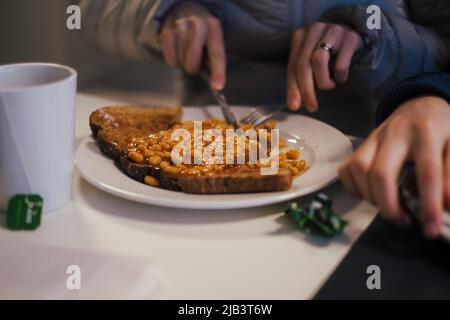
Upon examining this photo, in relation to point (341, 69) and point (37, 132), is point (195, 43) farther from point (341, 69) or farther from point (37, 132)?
point (37, 132)

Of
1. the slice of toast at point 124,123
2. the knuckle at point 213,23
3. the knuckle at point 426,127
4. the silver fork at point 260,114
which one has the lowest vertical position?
the slice of toast at point 124,123

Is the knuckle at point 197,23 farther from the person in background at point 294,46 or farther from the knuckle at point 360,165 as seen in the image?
the knuckle at point 360,165

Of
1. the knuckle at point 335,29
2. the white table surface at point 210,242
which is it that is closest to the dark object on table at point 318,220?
the white table surface at point 210,242

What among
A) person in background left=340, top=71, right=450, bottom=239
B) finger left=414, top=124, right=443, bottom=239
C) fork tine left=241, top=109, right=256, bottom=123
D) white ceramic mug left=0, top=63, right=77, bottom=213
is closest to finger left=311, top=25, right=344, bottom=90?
fork tine left=241, top=109, right=256, bottom=123

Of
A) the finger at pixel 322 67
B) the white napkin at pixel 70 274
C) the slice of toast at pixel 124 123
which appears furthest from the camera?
the finger at pixel 322 67

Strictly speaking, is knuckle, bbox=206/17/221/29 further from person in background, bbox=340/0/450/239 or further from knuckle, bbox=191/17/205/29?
person in background, bbox=340/0/450/239

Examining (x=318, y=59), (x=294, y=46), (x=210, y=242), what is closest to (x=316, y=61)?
(x=318, y=59)

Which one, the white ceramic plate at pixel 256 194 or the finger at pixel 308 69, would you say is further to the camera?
the finger at pixel 308 69
